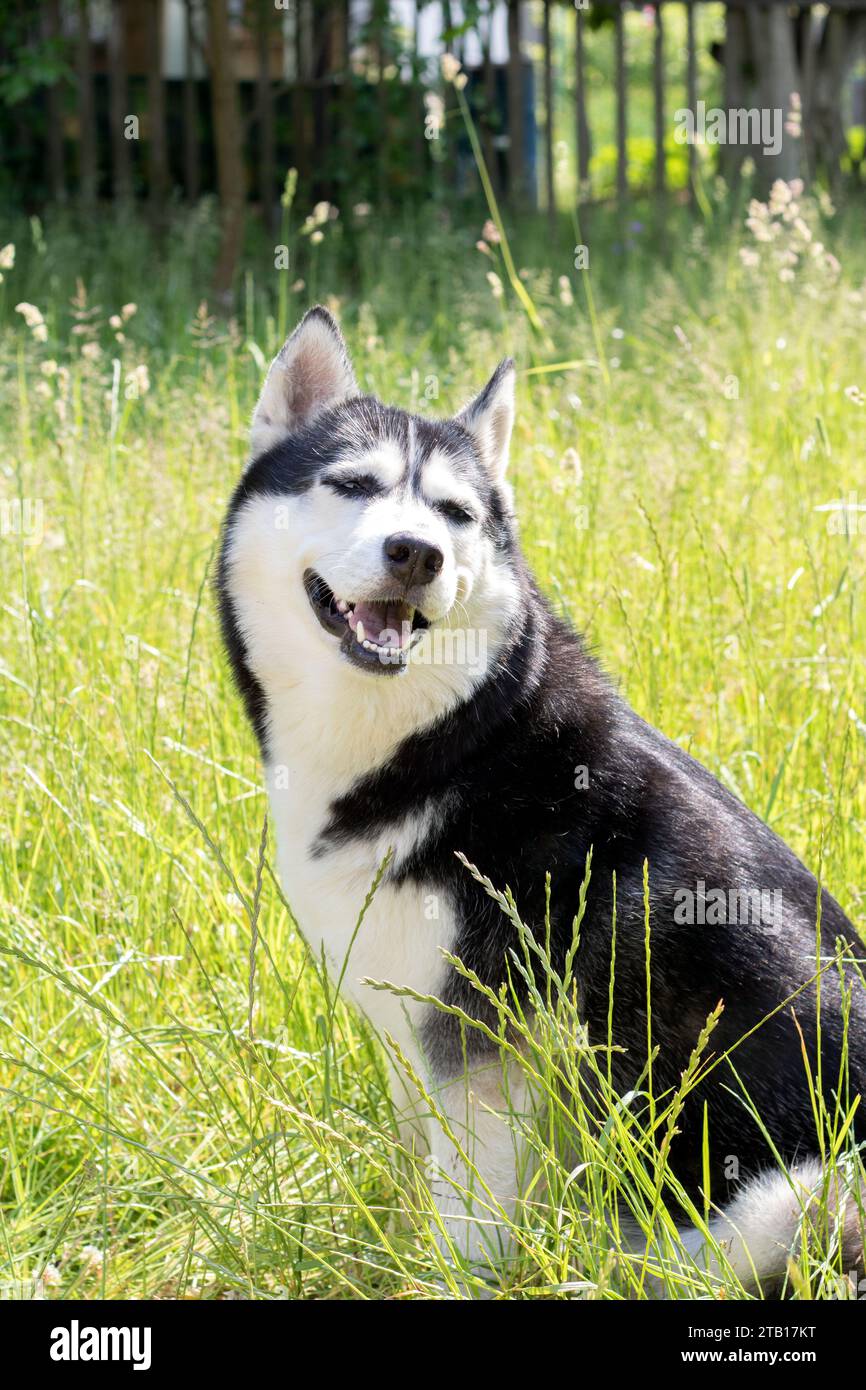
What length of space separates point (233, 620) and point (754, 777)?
138 cm

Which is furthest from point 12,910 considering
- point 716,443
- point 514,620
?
point 716,443

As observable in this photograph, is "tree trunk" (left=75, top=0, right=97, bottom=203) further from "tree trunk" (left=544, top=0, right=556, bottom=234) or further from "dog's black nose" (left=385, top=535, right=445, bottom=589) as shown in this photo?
"dog's black nose" (left=385, top=535, right=445, bottom=589)

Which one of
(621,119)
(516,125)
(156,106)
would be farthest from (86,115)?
(621,119)

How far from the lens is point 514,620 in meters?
2.61

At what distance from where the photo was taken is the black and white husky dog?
232cm

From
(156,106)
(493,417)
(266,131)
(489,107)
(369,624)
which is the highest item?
(489,107)

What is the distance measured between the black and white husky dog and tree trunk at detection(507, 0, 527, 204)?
8.07m

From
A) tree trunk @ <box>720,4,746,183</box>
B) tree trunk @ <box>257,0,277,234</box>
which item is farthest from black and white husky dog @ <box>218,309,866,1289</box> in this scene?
tree trunk @ <box>720,4,746,183</box>

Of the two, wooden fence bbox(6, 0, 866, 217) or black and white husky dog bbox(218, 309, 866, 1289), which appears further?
wooden fence bbox(6, 0, 866, 217)

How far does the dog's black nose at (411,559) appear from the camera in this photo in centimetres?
238

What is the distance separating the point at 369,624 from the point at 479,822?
16.1 inches

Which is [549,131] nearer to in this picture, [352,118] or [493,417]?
[352,118]

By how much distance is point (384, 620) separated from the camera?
2535 millimetres
